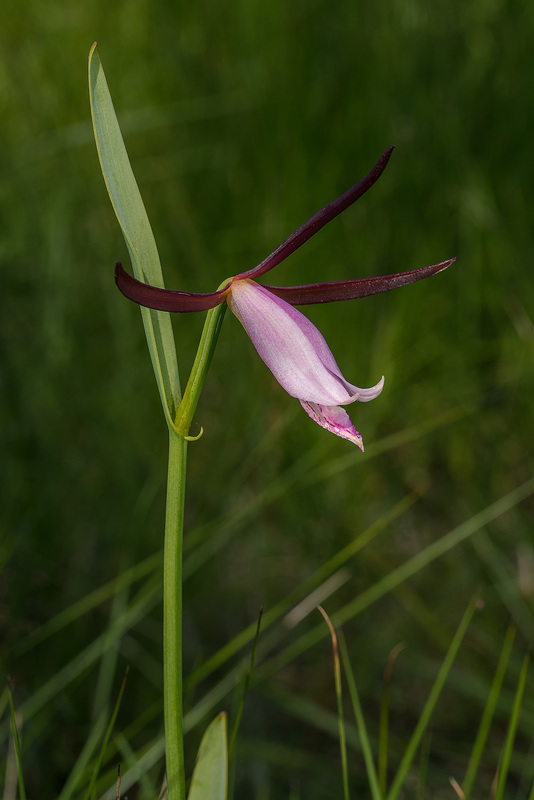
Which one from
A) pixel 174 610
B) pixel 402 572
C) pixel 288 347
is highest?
pixel 288 347

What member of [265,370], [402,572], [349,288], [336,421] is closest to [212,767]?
[336,421]

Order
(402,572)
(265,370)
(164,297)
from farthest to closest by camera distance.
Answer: (265,370) < (402,572) < (164,297)

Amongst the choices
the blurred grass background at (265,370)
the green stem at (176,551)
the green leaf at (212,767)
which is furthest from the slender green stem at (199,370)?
the blurred grass background at (265,370)

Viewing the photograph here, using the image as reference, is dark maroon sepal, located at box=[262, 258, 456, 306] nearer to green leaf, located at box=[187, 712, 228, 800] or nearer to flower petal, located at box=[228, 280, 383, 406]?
flower petal, located at box=[228, 280, 383, 406]

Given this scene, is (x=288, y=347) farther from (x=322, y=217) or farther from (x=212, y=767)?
(x=212, y=767)

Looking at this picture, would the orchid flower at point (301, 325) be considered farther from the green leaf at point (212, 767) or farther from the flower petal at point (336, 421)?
the green leaf at point (212, 767)
